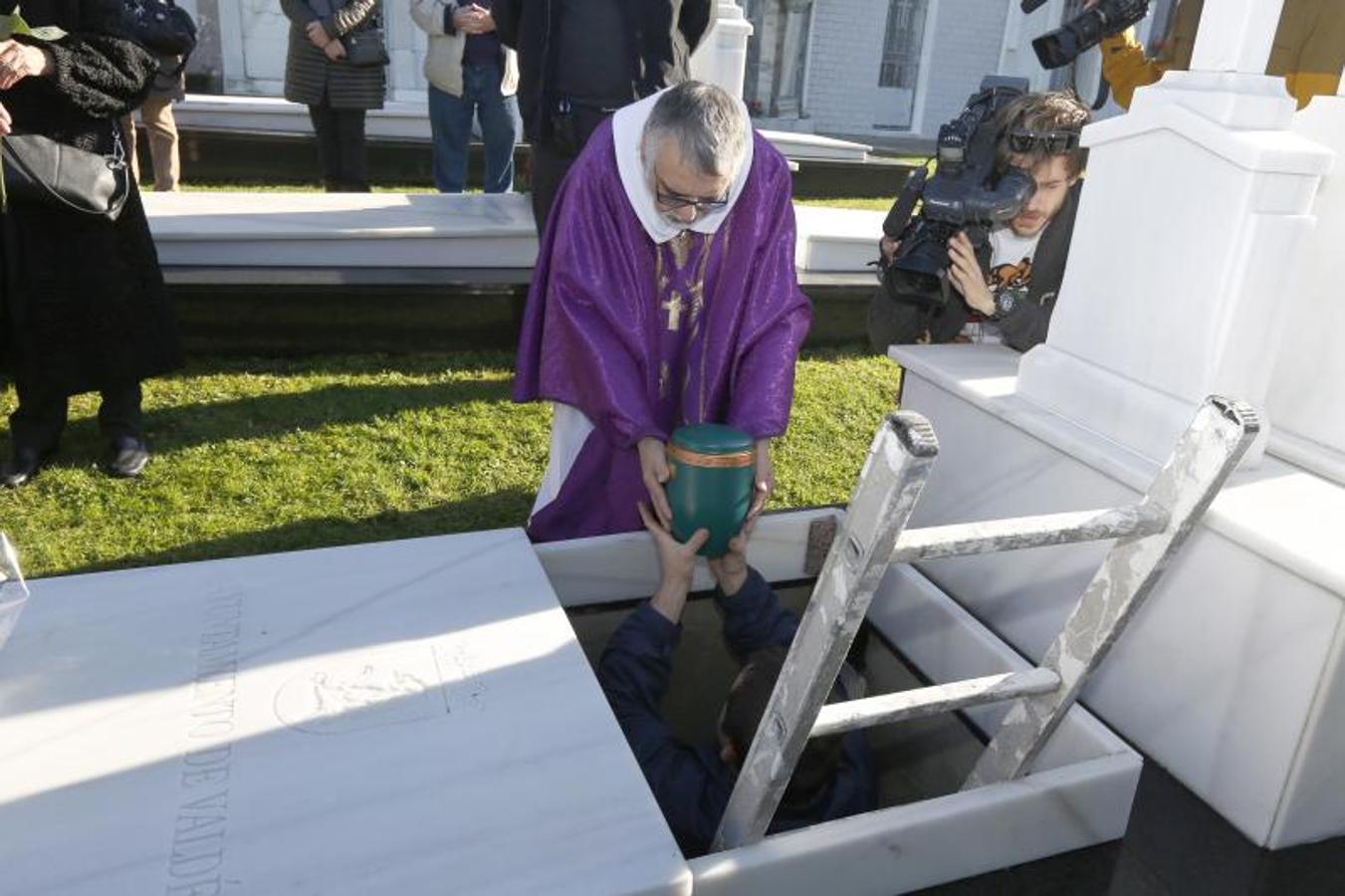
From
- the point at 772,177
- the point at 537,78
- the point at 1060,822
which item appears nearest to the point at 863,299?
the point at 537,78

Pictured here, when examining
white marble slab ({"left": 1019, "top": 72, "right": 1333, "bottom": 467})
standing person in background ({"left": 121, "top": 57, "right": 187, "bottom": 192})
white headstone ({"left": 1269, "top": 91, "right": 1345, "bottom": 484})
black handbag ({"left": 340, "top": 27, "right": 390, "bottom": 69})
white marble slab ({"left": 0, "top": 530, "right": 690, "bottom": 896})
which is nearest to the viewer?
white marble slab ({"left": 0, "top": 530, "right": 690, "bottom": 896})

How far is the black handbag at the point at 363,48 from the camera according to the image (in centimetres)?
553

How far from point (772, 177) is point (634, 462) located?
0.71m

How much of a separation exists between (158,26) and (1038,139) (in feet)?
7.60

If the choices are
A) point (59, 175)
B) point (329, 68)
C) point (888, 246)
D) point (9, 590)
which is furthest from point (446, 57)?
point (9, 590)

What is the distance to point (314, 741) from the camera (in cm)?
138

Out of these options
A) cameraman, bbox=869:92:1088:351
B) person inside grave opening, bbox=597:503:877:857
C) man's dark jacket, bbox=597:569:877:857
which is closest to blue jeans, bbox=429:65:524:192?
cameraman, bbox=869:92:1088:351

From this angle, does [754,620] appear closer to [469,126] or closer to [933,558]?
[933,558]

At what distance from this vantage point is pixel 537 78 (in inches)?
149

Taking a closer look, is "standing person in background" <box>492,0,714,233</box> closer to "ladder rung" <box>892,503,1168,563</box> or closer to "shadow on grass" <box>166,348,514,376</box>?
"shadow on grass" <box>166,348,514,376</box>

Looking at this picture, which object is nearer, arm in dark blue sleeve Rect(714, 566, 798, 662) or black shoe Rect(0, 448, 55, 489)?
arm in dark blue sleeve Rect(714, 566, 798, 662)

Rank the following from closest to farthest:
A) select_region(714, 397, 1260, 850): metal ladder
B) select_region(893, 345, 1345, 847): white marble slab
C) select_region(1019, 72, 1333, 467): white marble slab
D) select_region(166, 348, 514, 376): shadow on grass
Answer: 1. select_region(714, 397, 1260, 850): metal ladder
2. select_region(893, 345, 1345, 847): white marble slab
3. select_region(1019, 72, 1333, 467): white marble slab
4. select_region(166, 348, 514, 376): shadow on grass

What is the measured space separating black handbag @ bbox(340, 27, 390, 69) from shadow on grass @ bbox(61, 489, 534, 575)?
3.16 metres

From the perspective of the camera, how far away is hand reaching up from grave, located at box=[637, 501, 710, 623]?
1.95 m
